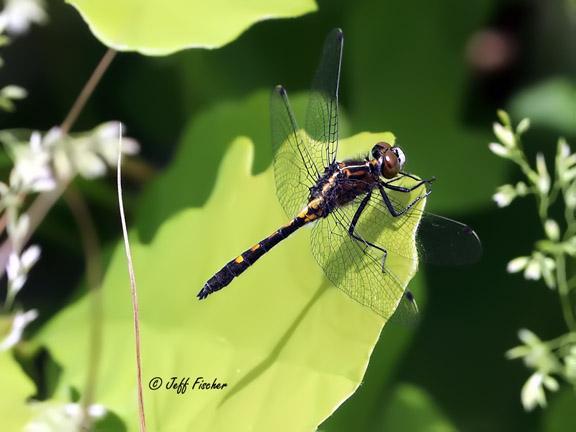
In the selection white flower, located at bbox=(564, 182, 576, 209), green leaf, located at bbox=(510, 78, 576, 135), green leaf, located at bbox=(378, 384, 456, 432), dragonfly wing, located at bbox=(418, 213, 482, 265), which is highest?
white flower, located at bbox=(564, 182, 576, 209)

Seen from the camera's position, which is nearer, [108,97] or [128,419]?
[128,419]

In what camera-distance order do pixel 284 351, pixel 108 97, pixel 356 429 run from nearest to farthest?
pixel 284 351 < pixel 356 429 < pixel 108 97

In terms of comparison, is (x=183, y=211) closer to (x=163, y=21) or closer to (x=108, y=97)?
(x=163, y=21)

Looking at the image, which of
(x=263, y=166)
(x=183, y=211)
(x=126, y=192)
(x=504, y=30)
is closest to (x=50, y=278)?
(x=126, y=192)

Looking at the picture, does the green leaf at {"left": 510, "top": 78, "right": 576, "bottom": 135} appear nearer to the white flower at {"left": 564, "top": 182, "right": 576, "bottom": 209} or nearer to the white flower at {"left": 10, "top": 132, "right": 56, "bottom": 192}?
the white flower at {"left": 564, "top": 182, "right": 576, "bottom": 209}

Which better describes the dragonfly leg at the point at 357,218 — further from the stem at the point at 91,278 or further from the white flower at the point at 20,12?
the white flower at the point at 20,12

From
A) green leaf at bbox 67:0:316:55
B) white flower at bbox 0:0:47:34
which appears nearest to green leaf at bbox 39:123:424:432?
green leaf at bbox 67:0:316:55
